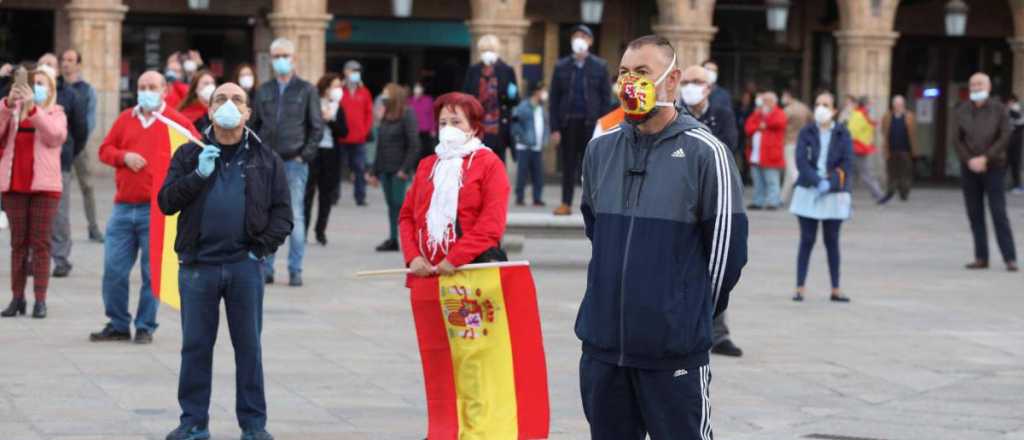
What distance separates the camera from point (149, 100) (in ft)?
36.9

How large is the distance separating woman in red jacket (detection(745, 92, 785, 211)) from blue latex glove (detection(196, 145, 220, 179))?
717 inches

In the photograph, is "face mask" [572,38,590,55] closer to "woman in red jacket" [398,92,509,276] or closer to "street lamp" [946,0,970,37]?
"woman in red jacket" [398,92,509,276]

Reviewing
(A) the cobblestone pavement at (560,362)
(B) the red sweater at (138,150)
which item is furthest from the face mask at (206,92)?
(B) the red sweater at (138,150)

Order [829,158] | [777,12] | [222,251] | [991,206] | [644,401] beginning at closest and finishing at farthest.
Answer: [644,401], [222,251], [829,158], [991,206], [777,12]

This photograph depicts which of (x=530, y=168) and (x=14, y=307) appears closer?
(x=14, y=307)

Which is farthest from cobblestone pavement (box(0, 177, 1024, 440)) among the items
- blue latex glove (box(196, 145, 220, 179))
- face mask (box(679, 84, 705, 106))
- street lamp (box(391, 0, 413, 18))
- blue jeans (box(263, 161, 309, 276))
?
street lamp (box(391, 0, 413, 18))

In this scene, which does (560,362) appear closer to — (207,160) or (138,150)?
(138,150)

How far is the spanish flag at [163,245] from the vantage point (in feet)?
32.7

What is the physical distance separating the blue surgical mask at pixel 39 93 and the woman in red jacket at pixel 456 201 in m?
5.11

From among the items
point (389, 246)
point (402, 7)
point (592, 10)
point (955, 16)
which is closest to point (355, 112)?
point (389, 246)

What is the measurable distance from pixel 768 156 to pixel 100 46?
394 inches

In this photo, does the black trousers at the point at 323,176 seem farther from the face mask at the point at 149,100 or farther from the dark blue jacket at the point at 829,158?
the face mask at the point at 149,100

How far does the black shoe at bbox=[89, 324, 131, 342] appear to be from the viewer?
1144cm

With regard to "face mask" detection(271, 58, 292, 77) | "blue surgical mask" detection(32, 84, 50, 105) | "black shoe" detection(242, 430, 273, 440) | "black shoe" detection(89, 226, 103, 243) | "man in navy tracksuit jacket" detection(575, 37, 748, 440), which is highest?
"face mask" detection(271, 58, 292, 77)
